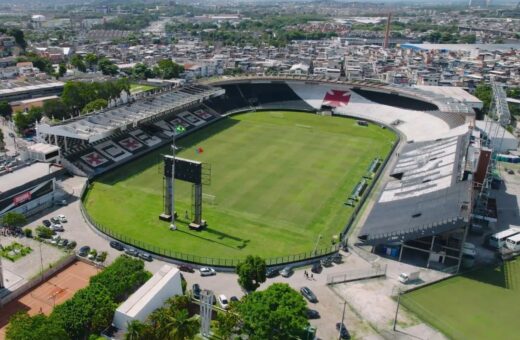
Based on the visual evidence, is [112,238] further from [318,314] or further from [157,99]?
[157,99]

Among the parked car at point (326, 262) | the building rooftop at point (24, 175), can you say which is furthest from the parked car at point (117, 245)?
the parked car at point (326, 262)

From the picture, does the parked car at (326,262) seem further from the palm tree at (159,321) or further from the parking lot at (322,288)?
the palm tree at (159,321)

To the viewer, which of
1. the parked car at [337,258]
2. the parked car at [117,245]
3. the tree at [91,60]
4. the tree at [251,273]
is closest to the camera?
the tree at [251,273]

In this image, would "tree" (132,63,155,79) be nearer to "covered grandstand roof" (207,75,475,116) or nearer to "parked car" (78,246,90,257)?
"covered grandstand roof" (207,75,475,116)

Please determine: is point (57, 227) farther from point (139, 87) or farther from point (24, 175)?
point (139, 87)

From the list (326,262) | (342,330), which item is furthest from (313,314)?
(326,262)

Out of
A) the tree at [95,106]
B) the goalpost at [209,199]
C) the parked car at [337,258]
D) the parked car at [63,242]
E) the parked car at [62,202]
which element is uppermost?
the tree at [95,106]

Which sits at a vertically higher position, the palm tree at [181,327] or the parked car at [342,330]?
the palm tree at [181,327]

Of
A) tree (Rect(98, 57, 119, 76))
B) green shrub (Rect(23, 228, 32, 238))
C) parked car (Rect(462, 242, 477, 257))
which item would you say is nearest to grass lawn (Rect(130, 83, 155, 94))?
tree (Rect(98, 57, 119, 76))
